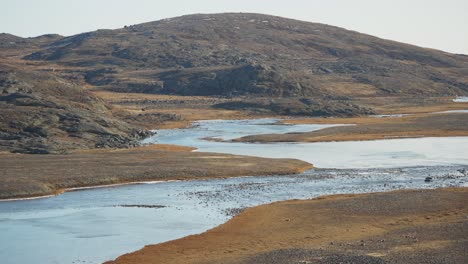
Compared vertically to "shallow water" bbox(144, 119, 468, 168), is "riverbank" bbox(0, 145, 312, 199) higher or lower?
lower

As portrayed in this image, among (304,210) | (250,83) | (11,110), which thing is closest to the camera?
(304,210)

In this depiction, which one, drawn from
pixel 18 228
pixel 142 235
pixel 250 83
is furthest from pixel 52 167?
pixel 250 83

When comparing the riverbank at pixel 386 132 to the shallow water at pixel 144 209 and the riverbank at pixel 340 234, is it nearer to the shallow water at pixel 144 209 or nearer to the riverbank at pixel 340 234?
the shallow water at pixel 144 209

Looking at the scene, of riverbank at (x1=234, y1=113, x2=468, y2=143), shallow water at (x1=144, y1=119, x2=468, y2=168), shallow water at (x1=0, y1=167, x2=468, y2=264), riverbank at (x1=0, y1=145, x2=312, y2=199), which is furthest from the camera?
riverbank at (x1=234, y1=113, x2=468, y2=143)

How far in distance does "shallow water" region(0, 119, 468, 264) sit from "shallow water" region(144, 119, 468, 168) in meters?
0.13

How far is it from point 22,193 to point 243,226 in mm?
21822

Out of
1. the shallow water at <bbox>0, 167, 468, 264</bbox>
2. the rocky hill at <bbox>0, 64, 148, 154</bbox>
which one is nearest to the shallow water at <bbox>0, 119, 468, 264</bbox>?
the shallow water at <bbox>0, 167, 468, 264</bbox>

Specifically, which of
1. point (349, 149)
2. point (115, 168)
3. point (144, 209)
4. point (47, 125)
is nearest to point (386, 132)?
point (349, 149)

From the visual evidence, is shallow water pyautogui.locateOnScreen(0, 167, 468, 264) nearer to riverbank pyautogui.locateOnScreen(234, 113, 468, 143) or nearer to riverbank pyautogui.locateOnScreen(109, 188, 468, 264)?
riverbank pyautogui.locateOnScreen(109, 188, 468, 264)

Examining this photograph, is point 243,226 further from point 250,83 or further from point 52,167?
point 250,83

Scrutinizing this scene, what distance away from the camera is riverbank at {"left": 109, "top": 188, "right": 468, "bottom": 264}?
37312mm

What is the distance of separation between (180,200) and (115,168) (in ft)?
49.5

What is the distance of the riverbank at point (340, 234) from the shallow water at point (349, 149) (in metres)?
21.3

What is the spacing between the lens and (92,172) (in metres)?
66.1
